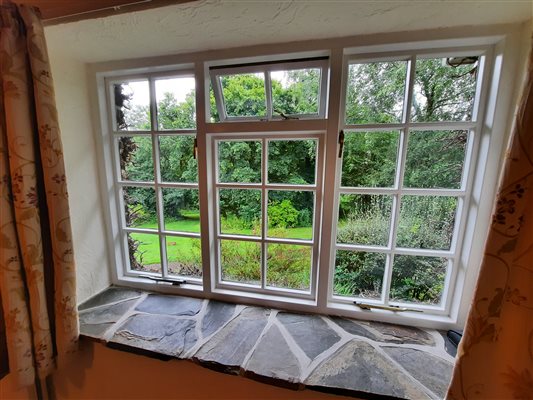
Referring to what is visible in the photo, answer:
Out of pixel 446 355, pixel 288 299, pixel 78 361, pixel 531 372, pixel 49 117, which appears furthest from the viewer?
pixel 288 299

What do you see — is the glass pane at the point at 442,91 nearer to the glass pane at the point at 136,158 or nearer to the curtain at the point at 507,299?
the curtain at the point at 507,299

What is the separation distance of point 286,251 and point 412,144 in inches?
30.5

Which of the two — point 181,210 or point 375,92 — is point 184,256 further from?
point 375,92

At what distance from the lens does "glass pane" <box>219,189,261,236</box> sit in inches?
45.7

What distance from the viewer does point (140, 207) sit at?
1293 millimetres

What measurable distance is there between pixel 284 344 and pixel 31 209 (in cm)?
107

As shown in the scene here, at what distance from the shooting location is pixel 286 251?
3.81 feet

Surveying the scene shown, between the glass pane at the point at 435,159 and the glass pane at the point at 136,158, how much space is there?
132cm

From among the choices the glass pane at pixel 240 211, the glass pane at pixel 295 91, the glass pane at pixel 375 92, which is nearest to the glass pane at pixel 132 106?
the glass pane at pixel 240 211

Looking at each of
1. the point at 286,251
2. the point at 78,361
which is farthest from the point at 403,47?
the point at 78,361

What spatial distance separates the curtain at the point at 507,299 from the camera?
1.66ft

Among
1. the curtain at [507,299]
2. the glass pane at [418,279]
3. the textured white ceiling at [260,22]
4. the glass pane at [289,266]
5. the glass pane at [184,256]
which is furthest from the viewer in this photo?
the glass pane at [184,256]

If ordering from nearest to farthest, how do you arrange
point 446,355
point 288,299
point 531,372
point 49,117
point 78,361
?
1. point 531,372
2. point 49,117
3. point 446,355
4. point 78,361
5. point 288,299

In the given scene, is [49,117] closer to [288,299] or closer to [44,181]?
[44,181]
